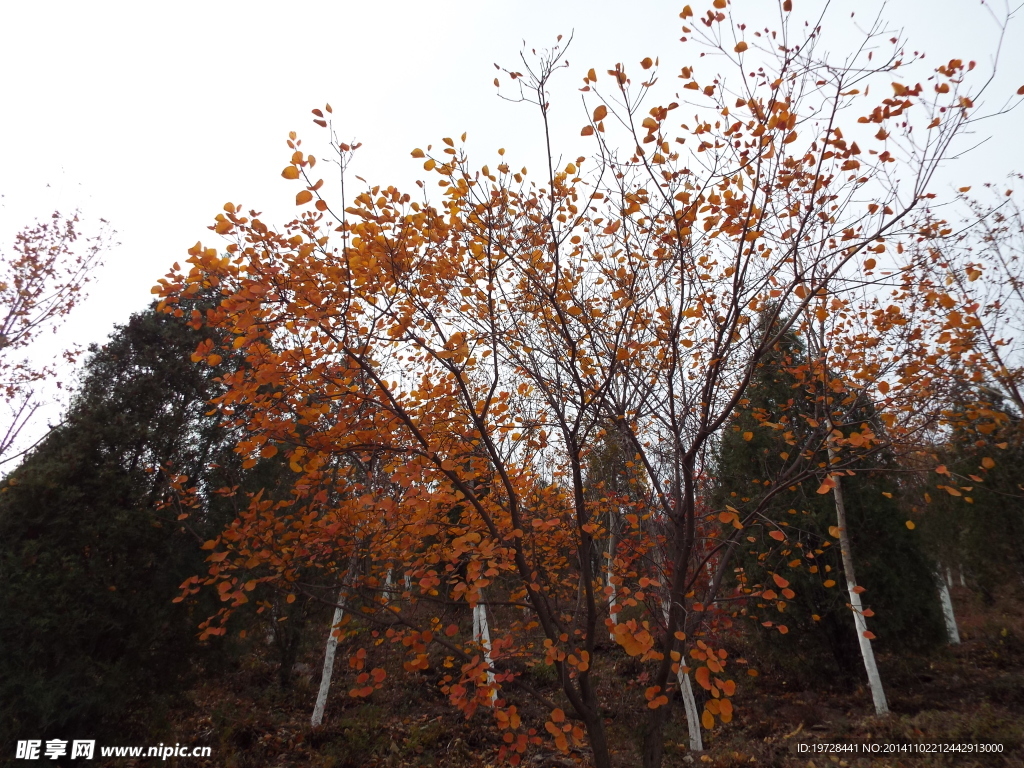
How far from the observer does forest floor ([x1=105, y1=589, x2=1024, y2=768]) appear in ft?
20.6

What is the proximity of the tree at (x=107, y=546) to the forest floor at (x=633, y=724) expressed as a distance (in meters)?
1.10

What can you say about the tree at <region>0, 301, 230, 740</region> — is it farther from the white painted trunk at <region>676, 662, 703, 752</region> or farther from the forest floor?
the white painted trunk at <region>676, 662, 703, 752</region>

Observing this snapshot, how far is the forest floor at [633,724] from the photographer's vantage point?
627cm

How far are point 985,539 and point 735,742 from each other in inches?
259

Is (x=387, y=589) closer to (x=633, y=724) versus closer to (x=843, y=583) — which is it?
(x=633, y=724)

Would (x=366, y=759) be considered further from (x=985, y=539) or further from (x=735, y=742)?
Answer: (x=985, y=539)

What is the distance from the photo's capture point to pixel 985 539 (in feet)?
32.3

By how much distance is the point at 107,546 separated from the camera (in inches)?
217

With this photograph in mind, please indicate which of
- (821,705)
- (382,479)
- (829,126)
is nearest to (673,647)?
(382,479)

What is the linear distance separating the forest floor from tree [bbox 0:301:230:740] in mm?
1100

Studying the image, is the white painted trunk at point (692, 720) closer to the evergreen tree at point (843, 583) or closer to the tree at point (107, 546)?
the evergreen tree at point (843, 583)

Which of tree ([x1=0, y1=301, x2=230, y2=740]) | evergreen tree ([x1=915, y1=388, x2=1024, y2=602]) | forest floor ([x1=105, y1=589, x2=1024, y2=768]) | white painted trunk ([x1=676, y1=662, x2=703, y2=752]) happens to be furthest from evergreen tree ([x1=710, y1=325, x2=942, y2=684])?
tree ([x1=0, y1=301, x2=230, y2=740])

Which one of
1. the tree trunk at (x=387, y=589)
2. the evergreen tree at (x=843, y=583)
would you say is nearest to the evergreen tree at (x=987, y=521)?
the evergreen tree at (x=843, y=583)

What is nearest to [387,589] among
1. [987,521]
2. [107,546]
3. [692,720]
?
[107,546]
